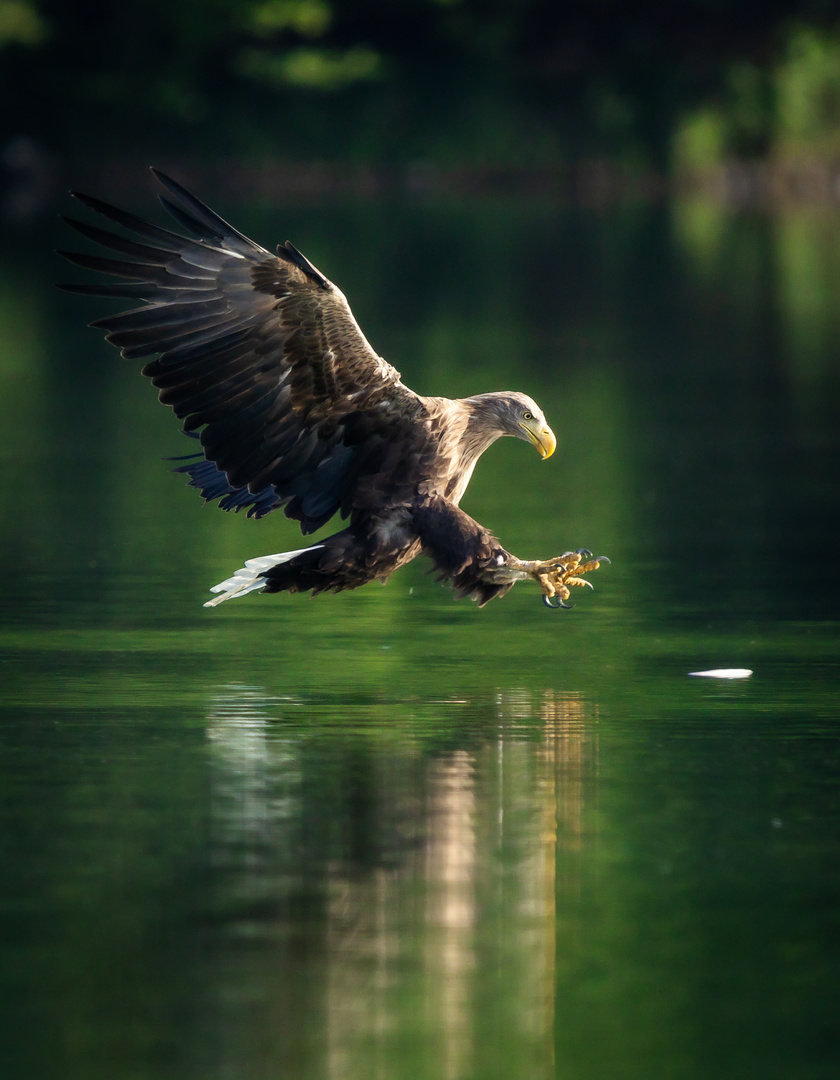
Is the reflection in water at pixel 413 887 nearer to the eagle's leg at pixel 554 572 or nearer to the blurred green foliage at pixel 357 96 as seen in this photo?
the eagle's leg at pixel 554 572

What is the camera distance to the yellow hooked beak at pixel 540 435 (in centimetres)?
852

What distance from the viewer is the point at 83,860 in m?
5.88

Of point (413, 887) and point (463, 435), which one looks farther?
point (463, 435)

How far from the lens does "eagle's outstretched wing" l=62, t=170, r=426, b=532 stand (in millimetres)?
7973

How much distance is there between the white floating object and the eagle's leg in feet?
1.61

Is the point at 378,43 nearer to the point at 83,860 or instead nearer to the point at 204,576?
the point at 204,576

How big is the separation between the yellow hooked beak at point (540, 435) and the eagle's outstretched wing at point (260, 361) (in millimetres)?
417

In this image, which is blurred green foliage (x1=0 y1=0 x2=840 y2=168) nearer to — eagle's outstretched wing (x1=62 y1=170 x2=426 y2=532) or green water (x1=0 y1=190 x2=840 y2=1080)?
green water (x1=0 y1=190 x2=840 y2=1080)

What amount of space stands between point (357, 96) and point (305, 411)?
139 feet

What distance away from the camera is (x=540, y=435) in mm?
8547

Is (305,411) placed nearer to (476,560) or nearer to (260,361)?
(260,361)

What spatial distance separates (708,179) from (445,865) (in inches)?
1770

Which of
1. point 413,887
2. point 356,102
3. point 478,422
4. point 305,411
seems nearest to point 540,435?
point 478,422

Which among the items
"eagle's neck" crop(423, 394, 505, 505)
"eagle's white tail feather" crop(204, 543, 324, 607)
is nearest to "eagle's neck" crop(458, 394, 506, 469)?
"eagle's neck" crop(423, 394, 505, 505)
